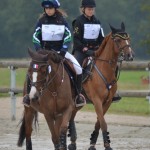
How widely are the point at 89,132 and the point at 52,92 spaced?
5.22 metres

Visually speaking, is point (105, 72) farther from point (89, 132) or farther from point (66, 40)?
point (89, 132)

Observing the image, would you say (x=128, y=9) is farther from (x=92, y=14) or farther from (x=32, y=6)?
(x=92, y=14)

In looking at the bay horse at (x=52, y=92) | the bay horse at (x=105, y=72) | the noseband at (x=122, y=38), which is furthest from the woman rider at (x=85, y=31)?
the bay horse at (x=52, y=92)

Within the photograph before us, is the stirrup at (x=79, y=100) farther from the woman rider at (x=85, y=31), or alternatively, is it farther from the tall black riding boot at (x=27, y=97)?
the woman rider at (x=85, y=31)

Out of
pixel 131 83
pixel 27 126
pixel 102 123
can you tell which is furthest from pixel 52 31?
pixel 131 83

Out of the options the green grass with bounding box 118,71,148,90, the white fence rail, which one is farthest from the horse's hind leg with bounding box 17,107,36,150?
the green grass with bounding box 118,71,148,90

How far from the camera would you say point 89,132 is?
17.1 metres

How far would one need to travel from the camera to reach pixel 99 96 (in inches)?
560

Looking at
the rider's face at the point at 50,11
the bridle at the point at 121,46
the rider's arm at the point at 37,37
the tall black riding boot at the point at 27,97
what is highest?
the rider's face at the point at 50,11

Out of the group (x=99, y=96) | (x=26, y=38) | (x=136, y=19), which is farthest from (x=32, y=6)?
(x=99, y=96)

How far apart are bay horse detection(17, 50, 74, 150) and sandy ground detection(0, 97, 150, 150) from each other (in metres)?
2.00

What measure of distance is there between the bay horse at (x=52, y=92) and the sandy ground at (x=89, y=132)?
6.55 ft

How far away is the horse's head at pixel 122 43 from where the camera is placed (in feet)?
45.1

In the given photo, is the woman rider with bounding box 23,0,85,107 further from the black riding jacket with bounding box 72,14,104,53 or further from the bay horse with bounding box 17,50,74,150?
the black riding jacket with bounding box 72,14,104,53
